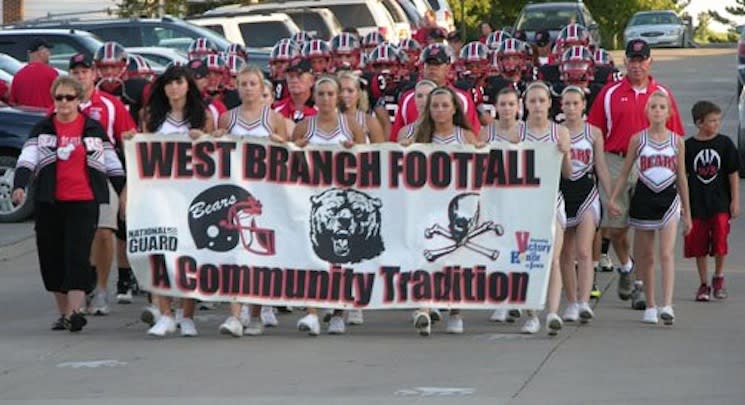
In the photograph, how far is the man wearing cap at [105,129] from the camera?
1425 centimetres

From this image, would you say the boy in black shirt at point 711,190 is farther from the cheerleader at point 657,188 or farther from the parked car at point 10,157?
the parked car at point 10,157

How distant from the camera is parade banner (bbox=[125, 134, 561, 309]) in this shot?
43.3ft

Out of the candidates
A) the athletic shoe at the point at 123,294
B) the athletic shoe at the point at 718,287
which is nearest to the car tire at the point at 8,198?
the athletic shoe at the point at 123,294

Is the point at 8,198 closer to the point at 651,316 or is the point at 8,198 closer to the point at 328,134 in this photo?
the point at 328,134

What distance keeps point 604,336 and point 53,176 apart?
3.88 metres

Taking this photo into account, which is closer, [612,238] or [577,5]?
[612,238]

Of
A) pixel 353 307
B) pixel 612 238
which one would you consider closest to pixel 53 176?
pixel 353 307

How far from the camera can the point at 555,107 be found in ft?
52.3

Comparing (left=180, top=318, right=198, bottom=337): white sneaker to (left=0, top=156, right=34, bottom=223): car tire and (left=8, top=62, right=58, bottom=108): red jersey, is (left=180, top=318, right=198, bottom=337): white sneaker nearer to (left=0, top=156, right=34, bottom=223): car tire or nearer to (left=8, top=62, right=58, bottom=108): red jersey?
(left=0, top=156, right=34, bottom=223): car tire

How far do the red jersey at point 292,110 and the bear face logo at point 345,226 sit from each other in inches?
50.1

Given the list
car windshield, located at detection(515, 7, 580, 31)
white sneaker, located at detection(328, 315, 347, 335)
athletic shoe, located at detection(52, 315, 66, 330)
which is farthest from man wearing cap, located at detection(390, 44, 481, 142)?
car windshield, located at detection(515, 7, 580, 31)

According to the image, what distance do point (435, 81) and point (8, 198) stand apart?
7.03 metres

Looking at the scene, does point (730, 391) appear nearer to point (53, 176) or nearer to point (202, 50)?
point (53, 176)

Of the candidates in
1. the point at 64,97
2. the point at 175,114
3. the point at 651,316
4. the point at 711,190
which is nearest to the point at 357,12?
the point at 711,190
